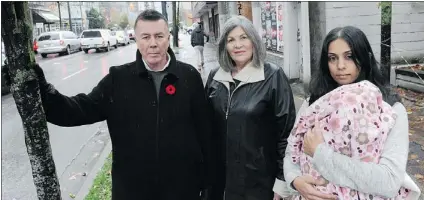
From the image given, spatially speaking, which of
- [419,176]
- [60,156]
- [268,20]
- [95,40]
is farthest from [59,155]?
[95,40]

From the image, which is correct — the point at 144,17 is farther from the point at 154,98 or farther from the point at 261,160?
the point at 261,160

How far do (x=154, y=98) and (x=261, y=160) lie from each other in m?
0.74

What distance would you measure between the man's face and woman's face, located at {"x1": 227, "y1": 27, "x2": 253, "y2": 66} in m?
0.42

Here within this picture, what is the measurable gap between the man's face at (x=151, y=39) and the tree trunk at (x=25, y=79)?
0.59 m

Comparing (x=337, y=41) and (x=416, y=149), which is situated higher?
(x=337, y=41)

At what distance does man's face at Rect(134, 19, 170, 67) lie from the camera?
2.36 metres

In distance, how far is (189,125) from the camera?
2498mm

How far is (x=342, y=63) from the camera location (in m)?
1.94

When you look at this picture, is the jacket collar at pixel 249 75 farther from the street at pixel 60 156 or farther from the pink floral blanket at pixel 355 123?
the street at pixel 60 156

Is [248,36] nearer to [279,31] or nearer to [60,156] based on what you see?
[60,156]

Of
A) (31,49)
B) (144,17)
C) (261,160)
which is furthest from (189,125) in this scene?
(31,49)

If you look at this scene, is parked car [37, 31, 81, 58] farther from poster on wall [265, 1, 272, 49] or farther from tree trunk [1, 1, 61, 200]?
tree trunk [1, 1, 61, 200]

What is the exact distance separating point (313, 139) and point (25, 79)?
1389 millimetres

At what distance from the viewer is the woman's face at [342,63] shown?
194 cm
